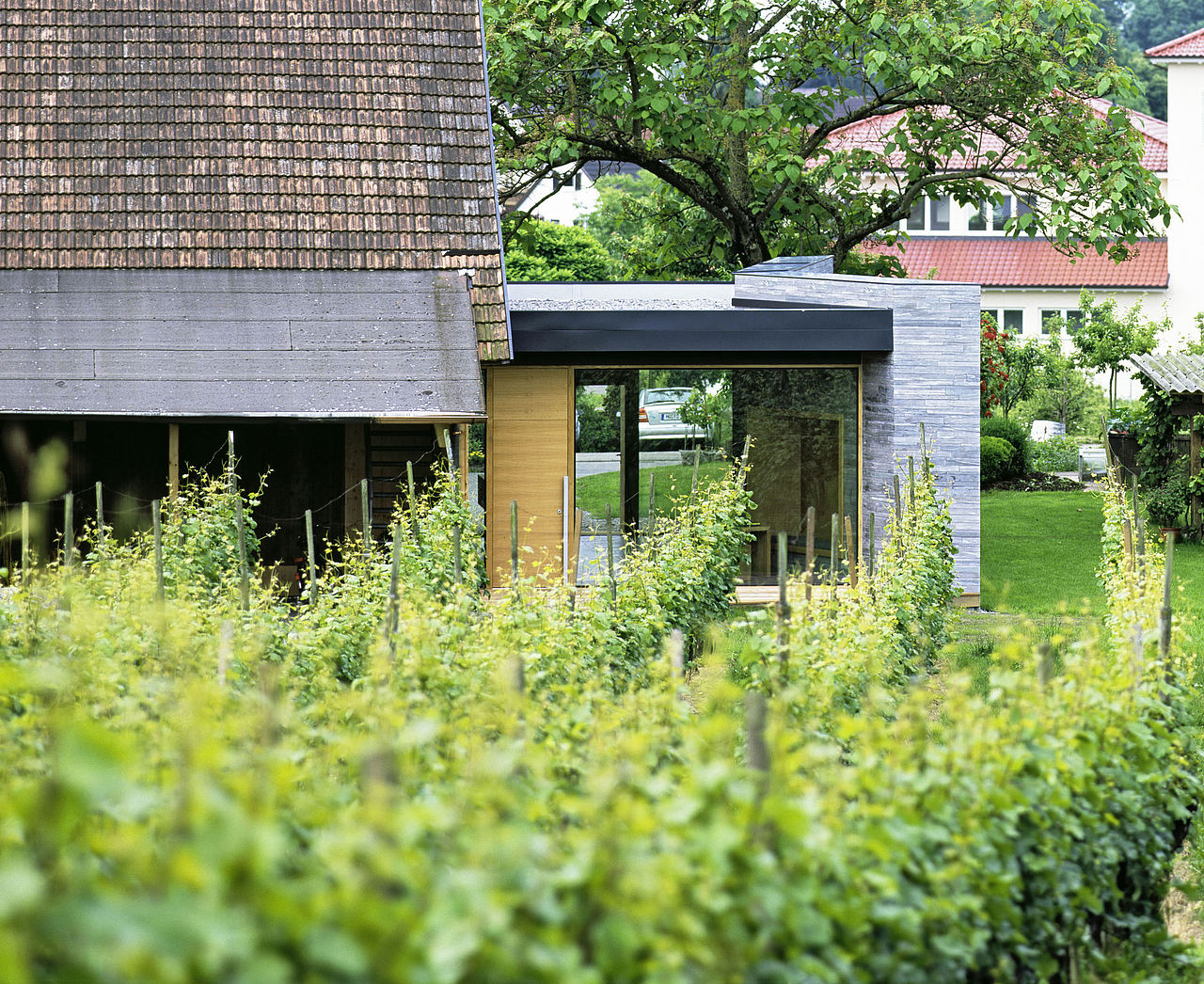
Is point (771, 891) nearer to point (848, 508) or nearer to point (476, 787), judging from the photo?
point (476, 787)

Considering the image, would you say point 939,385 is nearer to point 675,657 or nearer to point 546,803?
point 675,657

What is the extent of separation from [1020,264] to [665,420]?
29415 millimetres

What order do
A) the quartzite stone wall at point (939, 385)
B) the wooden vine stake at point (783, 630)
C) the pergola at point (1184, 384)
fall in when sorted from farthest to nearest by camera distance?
the pergola at point (1184, 384) → the quartzite stone wall at point (939, 385) → the wooden vine stake at point (783, 630)

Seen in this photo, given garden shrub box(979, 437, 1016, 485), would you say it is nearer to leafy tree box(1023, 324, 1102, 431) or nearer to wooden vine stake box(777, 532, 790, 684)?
leafy tree box(1023, 324, 1102, 431)

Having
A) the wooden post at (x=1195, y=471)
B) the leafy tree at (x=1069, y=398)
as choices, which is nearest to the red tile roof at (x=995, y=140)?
the leafy tree at (x=1069, y=398)

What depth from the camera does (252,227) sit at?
13742mm

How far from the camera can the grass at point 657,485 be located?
13820 millimetres

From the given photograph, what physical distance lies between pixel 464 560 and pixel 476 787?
6182 millimetres

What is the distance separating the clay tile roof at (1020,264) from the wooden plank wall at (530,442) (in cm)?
2764

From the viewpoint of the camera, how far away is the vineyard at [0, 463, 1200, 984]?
2.20 m

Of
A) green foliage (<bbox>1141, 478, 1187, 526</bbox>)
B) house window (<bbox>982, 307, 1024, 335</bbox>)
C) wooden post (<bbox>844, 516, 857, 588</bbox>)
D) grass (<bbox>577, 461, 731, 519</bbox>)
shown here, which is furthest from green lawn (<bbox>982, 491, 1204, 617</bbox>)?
house window (<bbox>982, 307, 1024, 335</bbox>)

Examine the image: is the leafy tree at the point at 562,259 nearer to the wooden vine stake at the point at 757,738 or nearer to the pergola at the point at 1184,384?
the pergola at the point at 1184,384

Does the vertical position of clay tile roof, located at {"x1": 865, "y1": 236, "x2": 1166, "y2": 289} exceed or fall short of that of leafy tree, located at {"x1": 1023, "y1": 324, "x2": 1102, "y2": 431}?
it exceeds it

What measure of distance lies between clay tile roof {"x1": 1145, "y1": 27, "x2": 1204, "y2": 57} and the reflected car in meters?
27.5
